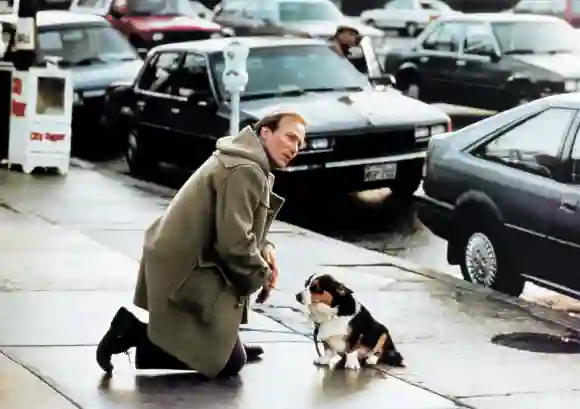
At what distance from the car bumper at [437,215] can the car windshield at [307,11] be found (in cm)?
1750

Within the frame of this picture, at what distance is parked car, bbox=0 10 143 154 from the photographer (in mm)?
18359

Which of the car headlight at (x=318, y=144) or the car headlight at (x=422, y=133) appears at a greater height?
the car headlight at (x=422, y=133)

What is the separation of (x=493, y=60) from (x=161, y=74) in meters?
6.45

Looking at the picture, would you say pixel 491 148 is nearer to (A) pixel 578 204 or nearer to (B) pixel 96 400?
(A) pixel 578 204

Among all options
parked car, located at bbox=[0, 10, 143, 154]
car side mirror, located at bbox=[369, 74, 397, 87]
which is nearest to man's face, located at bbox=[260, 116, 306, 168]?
car side mirror, located at bbox=[369, 74, 397, 87]

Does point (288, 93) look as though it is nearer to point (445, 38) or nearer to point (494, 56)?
point (494, 56)

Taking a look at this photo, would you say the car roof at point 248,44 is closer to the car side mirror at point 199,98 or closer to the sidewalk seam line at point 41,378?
the car side mirror at point 199,98

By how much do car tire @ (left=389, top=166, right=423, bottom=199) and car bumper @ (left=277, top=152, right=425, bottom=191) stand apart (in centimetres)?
5

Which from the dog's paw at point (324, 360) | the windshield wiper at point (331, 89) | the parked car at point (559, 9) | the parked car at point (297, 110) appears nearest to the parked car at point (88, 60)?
the parked car at point (297, 110)

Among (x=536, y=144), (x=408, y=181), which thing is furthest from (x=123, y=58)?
(x=536, y=144)

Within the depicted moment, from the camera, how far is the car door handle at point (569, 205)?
8.87 meters

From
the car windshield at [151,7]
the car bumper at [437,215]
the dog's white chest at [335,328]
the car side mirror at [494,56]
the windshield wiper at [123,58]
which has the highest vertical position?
the dog's white chest at [335,328]

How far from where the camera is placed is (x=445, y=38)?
72.0 feet

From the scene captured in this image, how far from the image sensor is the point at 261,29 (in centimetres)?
2805
